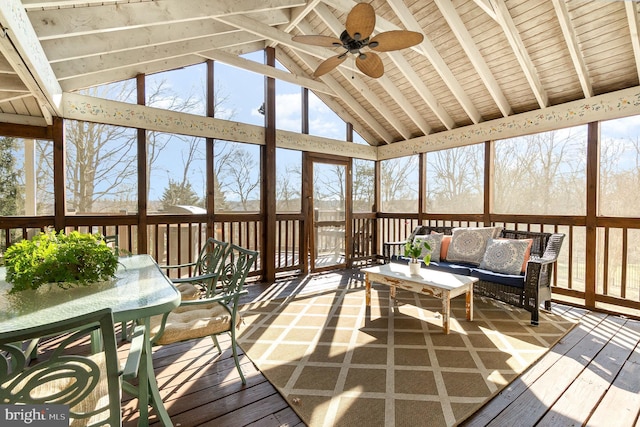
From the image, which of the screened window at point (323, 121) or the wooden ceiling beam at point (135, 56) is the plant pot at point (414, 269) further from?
the wooden ceiling beam at point (135, 56)

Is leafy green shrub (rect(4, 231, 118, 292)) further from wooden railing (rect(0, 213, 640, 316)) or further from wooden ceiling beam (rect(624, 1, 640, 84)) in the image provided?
wooden ceiling beam (rect(624, 1, 640, 84))

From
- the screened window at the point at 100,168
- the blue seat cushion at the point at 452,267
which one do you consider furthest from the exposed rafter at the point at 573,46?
the screened window at the point at 100,168

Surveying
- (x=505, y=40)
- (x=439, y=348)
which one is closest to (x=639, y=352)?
(x=439, y=348)

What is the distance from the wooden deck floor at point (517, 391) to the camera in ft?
5.85

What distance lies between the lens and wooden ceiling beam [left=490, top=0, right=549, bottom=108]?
3.12 meters

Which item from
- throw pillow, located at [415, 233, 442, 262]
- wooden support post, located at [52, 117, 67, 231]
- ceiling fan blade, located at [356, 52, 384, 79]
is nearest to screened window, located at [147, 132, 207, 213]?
wooden support post, located at [52, 117, 67, 231]

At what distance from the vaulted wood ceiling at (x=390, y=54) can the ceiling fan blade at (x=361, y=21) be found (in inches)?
44.2

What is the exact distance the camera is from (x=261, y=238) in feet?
16.4

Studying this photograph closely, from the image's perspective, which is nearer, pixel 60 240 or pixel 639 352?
pixel 60 240

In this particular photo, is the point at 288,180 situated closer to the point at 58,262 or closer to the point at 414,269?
the point at 414,269

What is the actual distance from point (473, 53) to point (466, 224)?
8.64 ft

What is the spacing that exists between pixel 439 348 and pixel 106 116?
443 centimetres

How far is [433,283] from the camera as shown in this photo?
303 cm

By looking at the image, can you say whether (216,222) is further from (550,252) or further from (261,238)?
(550,252)
